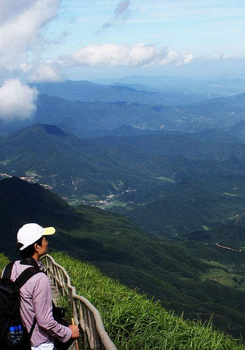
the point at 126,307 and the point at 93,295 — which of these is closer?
the point at 126,307

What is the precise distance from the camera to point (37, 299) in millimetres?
9406

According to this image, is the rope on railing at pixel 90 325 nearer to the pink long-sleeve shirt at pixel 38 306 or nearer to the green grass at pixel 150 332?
the green grass at pixel 150 332

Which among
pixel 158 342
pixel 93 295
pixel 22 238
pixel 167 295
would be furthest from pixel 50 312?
pixel 167 295

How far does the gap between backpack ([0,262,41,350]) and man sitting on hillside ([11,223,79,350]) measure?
0.15 metres

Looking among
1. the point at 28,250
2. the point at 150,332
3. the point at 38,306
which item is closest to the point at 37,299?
the point at 38,306

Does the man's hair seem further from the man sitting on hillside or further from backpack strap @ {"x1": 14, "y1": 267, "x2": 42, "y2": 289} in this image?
backpack strap @ {"x1": 14, "y1": 267, "x2": 42, "y2": 289}

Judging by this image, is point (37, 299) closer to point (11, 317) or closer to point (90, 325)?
point (11, 317)

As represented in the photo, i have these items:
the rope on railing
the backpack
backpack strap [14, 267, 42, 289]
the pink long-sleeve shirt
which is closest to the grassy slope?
the rope on railing

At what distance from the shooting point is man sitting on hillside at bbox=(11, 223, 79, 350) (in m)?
9.45

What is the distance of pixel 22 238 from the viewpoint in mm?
10570

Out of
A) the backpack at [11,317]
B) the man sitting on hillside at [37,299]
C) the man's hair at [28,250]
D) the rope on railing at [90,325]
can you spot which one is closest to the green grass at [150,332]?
the rope on railing at [90,325]

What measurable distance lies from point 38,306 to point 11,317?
0.67 meters

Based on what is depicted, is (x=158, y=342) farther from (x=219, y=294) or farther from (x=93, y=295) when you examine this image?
(x=219, y=294)

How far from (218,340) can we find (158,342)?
8.31 feet
